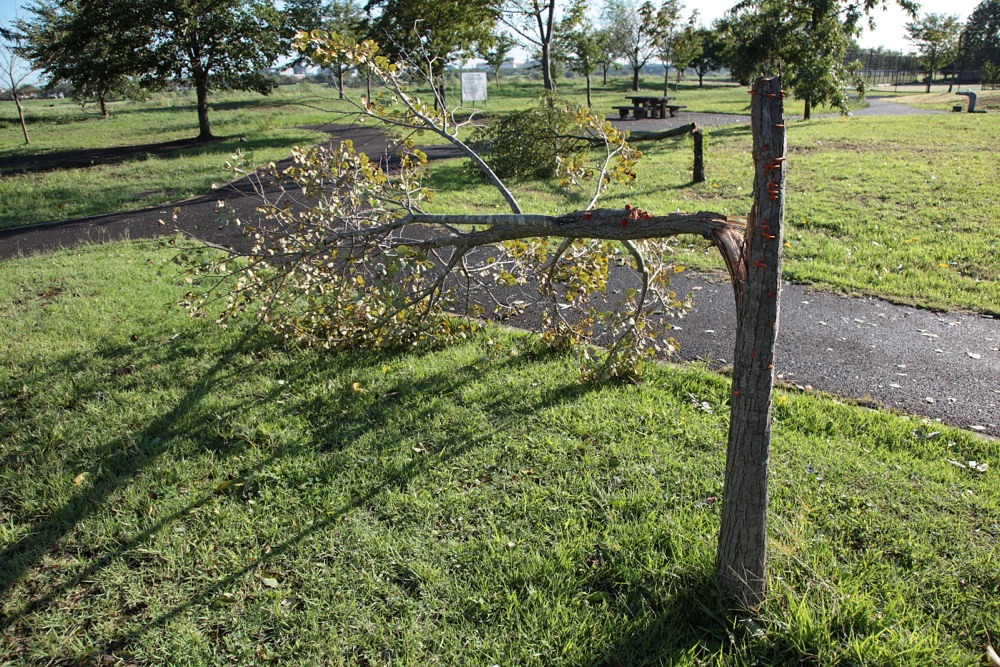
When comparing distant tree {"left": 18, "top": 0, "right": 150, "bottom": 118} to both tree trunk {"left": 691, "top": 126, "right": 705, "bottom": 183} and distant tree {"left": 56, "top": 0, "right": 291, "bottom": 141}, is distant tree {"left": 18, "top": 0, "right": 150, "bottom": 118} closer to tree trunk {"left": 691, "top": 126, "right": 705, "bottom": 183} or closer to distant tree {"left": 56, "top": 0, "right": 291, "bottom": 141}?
distant tree {"left": 56, "top": 0, "right": 291, "bottom": 141}

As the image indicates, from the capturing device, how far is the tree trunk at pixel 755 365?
7.52 feet

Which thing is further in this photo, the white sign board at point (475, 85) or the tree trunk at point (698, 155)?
the white sign board at point (475, 85)

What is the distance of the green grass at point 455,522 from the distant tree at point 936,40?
1413 inches

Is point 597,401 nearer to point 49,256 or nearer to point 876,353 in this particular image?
point 876,353

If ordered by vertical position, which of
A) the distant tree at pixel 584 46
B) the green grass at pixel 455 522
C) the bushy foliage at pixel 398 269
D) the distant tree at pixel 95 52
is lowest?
the green grass at pixel 455 522

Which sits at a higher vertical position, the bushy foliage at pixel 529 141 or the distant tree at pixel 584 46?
the distant tree at pixel 584 46

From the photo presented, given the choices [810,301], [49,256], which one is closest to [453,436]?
[810,301]

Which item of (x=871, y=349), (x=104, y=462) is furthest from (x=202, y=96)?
(x=871, y=349)

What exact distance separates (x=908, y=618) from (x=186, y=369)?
511cm

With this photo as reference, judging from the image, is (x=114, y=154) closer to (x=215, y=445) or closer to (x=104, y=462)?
(x=104, y=462)

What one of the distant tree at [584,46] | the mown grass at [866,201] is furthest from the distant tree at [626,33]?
the mown grass at [866,201]

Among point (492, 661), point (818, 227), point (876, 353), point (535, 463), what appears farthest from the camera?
point (818, 227)

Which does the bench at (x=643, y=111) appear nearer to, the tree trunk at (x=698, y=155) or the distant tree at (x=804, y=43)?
the distant tree at (x=804, y=43)

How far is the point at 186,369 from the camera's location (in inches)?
206
